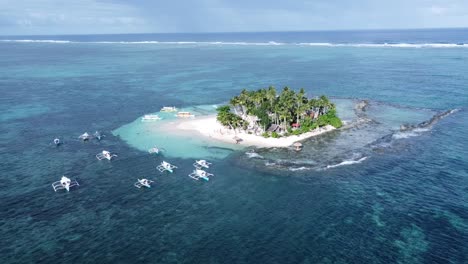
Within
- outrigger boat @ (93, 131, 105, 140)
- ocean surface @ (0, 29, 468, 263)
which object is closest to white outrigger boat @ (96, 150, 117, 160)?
ocean surface @ (0, 29, 468, 263)

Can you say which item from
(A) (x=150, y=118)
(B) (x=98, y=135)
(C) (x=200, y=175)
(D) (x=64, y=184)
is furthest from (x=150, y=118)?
(C) (x=200, y=175)

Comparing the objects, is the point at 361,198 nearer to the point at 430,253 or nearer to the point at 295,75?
the point at 430,253

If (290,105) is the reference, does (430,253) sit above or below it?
below

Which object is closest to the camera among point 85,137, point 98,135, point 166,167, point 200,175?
point 200,175

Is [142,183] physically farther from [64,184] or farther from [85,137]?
[85,137]

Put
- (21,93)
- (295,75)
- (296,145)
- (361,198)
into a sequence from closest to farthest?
1. (361,198)
2. (296,145)
3. (21,93)
4. (295,75)

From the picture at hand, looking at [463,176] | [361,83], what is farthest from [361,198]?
[361,83]

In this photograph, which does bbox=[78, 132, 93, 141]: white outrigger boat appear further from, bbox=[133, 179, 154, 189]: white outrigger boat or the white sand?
bbox=[133, 179, 154, 189]: white outrigger boat
